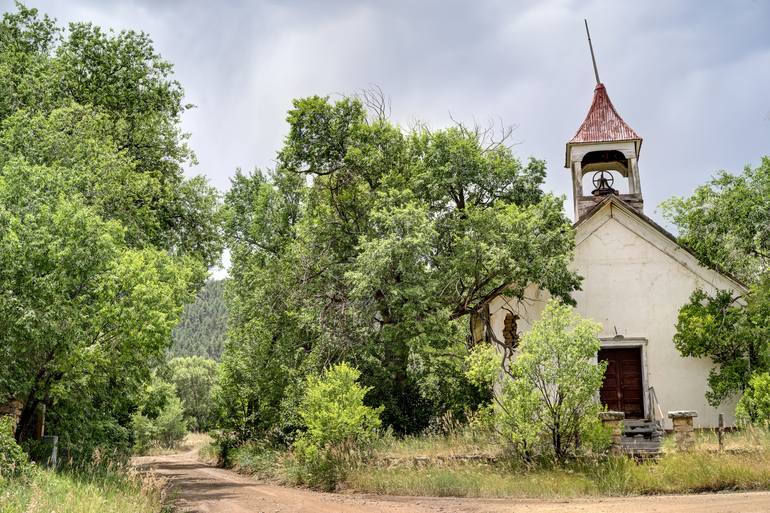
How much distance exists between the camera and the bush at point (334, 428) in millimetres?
17969

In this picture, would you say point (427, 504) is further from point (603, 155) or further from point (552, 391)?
point (603, 155)

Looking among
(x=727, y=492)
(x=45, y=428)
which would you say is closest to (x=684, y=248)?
(x=727, y=492)

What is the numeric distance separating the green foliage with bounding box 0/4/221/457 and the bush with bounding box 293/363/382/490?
445 centimetres

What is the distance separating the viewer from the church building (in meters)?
21.8

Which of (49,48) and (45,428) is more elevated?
(49,48)

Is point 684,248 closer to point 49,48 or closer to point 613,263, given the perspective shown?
point 613,263

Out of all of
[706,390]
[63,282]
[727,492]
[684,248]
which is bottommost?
[727,492]

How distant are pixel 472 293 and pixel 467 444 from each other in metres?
6.48

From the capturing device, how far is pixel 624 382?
72.7 feet

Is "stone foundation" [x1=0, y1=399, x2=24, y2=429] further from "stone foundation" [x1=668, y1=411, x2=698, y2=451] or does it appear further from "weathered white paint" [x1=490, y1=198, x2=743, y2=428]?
"stone foundation" [x1=668, y1=411, x2=698, y2=451]

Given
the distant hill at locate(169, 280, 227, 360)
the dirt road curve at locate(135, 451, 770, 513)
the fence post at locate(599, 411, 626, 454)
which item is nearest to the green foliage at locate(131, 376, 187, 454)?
the dirt road curve at locate(135, 451, 770, 513)

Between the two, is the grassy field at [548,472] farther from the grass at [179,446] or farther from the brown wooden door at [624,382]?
the grass at [179,446]

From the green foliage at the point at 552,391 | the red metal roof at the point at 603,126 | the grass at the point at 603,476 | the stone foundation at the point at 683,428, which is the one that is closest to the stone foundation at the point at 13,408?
the grass at the point at 603,476

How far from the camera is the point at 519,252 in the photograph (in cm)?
2083
